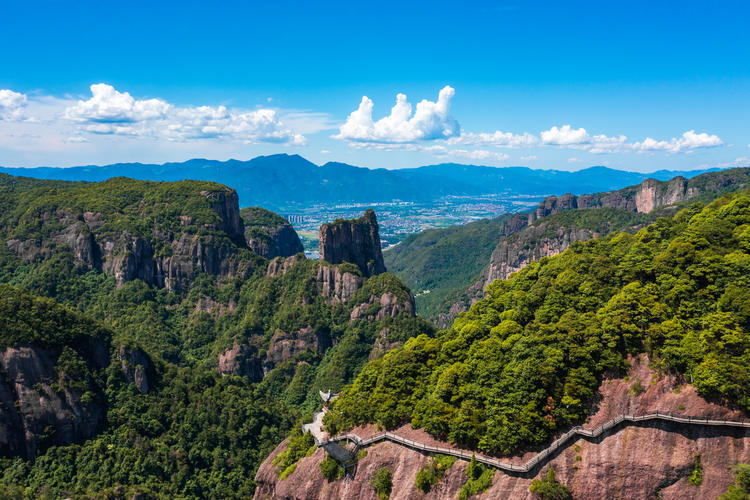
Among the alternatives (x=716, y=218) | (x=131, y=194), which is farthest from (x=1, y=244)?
(x=716, y=218)

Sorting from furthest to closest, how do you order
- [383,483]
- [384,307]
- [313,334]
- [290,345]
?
[313,334] < [290,345] < [384,307] < [383,483]

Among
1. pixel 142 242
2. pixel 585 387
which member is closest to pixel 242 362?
pixel 142 242

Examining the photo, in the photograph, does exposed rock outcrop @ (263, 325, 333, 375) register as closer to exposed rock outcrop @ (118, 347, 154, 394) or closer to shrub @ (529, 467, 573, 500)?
exposed rock outcrop @ (118, 347, 154, 394)

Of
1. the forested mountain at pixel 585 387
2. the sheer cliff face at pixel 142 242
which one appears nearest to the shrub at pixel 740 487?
the forested mountain at pixel 585 387

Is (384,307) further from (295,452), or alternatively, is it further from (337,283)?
(295,452)

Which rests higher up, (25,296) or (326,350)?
(25,296)

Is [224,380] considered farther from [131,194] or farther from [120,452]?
[131,194]

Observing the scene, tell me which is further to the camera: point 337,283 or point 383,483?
point 337,283
